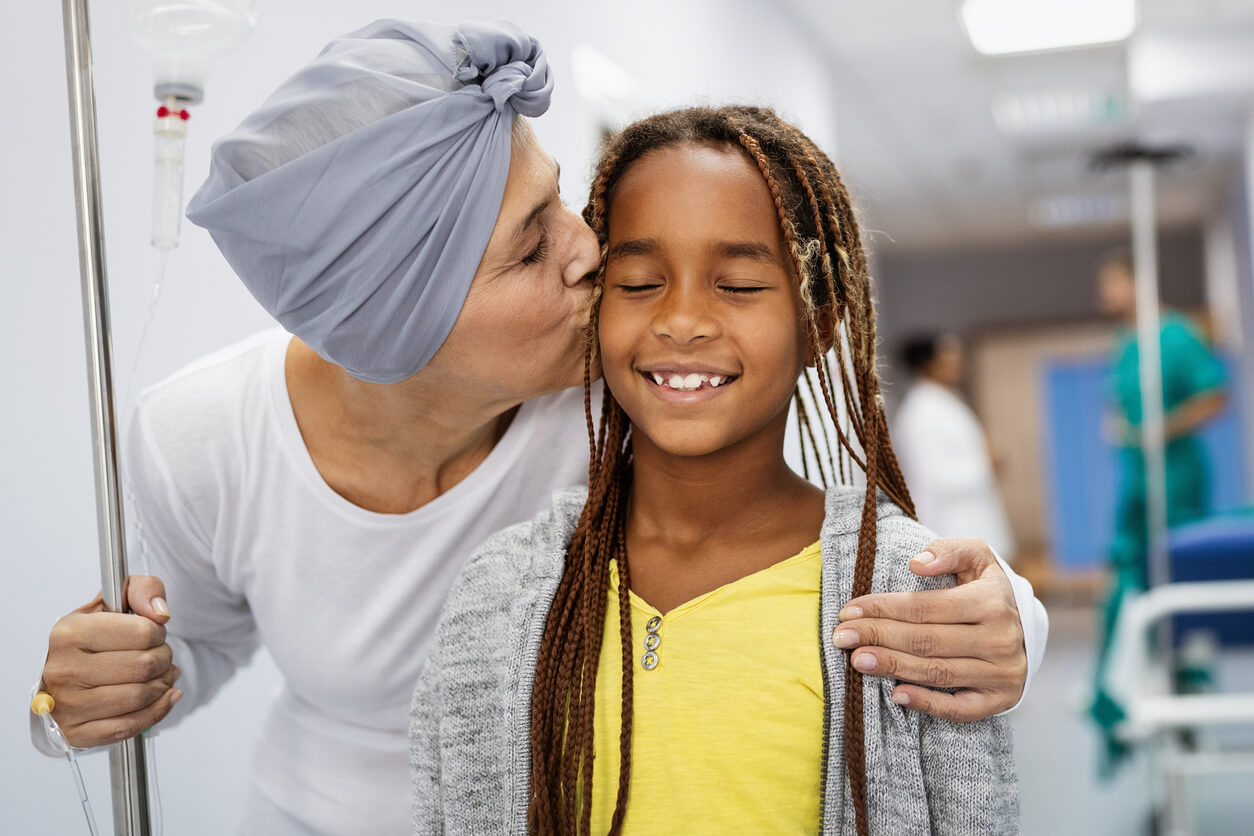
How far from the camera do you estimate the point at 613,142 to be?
1074mm

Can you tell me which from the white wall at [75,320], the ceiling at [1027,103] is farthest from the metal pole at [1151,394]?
the white wall at [75,320]

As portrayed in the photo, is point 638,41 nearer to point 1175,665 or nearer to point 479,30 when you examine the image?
point 479,30

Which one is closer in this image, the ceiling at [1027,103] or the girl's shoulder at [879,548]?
the girl's shoulder at [879,548]

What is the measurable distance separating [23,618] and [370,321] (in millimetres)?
546


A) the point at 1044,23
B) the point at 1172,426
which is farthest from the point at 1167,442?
the point at 1044,23

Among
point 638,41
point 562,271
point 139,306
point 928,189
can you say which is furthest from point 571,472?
point 928,189

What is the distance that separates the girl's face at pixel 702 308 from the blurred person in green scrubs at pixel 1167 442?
296cm

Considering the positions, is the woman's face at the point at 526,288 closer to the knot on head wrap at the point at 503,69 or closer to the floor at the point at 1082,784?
the knot on head wrap at the point at 503,69

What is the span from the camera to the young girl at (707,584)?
Answer: 35.6 inches

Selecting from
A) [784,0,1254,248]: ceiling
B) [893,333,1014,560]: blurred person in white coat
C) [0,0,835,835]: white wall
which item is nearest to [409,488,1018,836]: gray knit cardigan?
[0,0,835,835]: white wall

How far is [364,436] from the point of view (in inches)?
48.5

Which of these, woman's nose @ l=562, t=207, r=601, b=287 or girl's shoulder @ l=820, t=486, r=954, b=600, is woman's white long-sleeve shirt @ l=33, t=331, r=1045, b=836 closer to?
woman's nose @ l=562, t=207, r=601, b=287

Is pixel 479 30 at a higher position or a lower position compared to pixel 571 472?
higher

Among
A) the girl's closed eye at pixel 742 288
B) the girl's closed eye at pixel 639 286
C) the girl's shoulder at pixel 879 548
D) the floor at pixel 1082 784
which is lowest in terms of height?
the floor at pixel 1082 784
